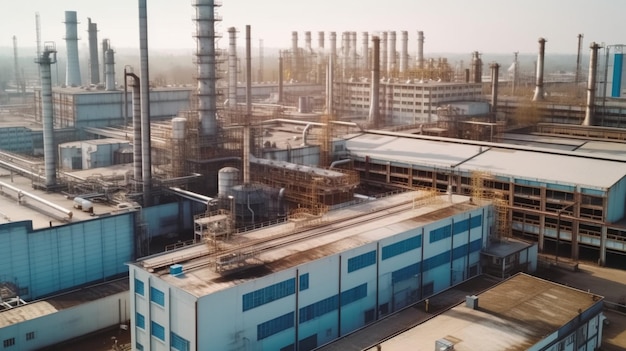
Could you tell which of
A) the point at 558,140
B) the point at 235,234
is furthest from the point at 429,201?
the point at 558,140

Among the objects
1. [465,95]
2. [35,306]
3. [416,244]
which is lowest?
[35,306]

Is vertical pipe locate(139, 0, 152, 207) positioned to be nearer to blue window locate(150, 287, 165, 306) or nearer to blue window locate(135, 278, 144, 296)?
blue window locate(135, 278, 144, 296)

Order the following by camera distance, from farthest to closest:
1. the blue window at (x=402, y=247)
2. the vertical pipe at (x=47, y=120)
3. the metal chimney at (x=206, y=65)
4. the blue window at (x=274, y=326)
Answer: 1. the metal chimney at (x=206, y=65)
2. the vertical pipe at (x=47, y=120)
3. the blue window at (x=402, y=247)
4. the blue window at (x=274, y=326)

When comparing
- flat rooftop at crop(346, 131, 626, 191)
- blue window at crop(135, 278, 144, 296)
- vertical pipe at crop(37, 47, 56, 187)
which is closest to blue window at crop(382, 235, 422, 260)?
blue window at crop(135, 278, 144, 296)

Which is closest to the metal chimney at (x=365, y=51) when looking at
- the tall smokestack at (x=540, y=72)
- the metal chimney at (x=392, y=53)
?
the metal chimney at (x=392, y=53)

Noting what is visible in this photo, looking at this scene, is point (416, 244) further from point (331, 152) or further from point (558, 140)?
point (558, 140)

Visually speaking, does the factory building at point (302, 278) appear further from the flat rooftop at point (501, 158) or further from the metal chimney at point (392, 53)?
the metal chimney at point (392, 53)

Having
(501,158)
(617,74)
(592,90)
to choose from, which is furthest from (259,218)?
(617,74)
